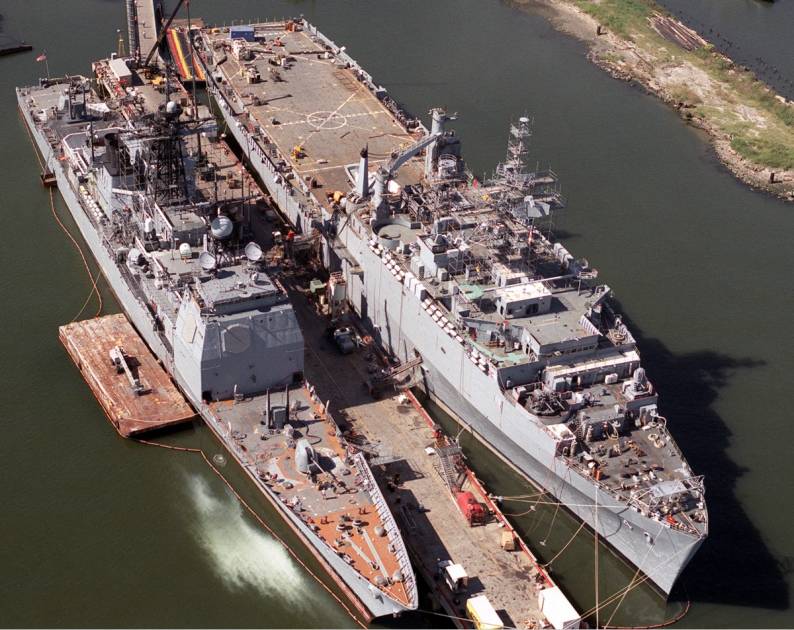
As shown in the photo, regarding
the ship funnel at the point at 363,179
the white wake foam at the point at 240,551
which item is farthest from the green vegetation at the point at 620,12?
the white wake foam at the point at 240,551

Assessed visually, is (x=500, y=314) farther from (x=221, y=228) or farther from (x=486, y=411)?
(x=221, y=228)

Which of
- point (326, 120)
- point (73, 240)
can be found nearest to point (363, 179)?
point (326, 120)

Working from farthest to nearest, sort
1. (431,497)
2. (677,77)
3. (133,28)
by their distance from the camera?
(677,77), (133,28), (431,497)

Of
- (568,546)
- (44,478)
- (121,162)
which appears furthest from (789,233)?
(44,478)

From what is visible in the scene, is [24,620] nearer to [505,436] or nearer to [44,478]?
[44,478]

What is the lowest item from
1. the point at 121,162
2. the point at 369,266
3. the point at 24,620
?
the point at 24,620

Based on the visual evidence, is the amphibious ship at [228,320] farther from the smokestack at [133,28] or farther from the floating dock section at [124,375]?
the smokestack at [133,28]

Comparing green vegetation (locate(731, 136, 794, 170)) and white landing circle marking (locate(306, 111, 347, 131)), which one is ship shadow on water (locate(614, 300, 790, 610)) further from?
green vegetation (locate(731, 136, 794, 170))
